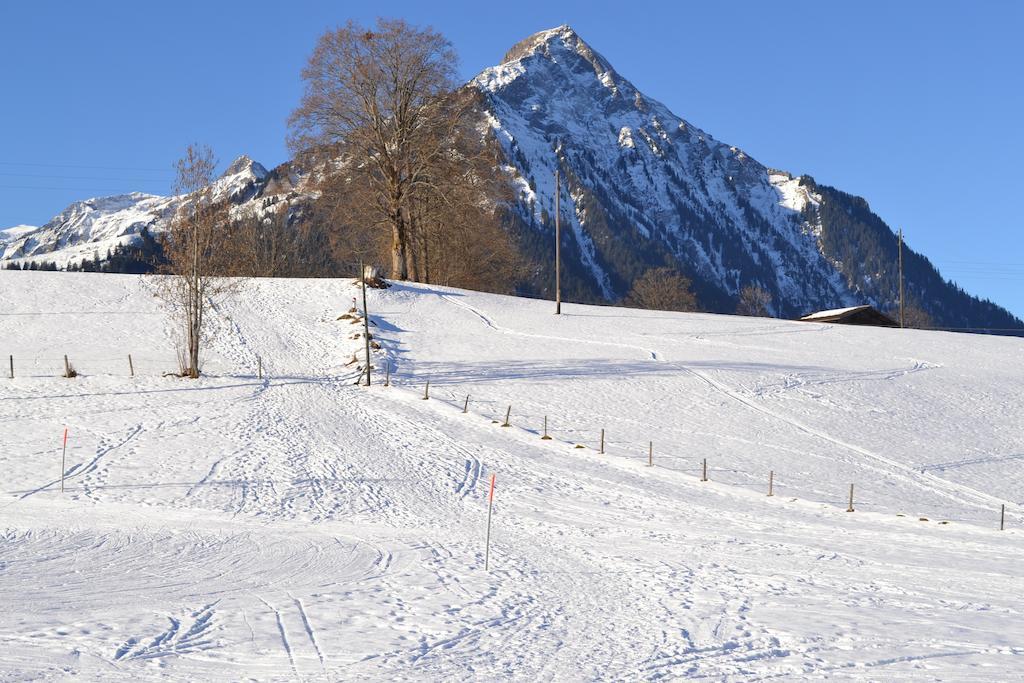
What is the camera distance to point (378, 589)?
16438mm

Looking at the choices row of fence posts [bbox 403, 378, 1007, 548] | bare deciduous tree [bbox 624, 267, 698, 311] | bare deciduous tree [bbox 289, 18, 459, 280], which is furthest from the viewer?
bare deciduous tree [bbox 624, 267, 698, 311]

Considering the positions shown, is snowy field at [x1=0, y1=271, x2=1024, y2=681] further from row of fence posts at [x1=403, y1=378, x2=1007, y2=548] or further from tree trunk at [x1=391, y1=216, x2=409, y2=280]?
tree trunk at [x1=391, y1=216, x2=409, y2=280]

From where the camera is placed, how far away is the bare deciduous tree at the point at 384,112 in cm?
5381

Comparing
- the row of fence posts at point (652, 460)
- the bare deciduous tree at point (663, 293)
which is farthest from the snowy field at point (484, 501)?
the bare deciduous tree at point (663, 293)

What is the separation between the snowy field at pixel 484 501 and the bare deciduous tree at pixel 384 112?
7426 mm

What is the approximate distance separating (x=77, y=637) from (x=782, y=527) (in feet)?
54.5

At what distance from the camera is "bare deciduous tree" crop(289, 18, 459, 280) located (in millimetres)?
53812

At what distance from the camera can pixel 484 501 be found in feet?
80.8

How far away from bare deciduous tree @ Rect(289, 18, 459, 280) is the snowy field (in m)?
7.43

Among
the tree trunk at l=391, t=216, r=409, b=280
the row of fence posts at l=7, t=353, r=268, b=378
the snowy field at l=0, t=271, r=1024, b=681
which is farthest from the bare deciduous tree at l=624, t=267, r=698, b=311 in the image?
the row of fence posts at l=7, t=353, r=268, b=378

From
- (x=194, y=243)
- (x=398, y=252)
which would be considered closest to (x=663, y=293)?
(x=398, y=252)

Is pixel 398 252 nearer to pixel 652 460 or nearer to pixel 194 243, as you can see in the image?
pixel 194 243

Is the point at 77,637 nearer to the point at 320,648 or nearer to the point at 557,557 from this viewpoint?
the point at 320,648

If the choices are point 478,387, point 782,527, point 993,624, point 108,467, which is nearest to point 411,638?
point 993,624
